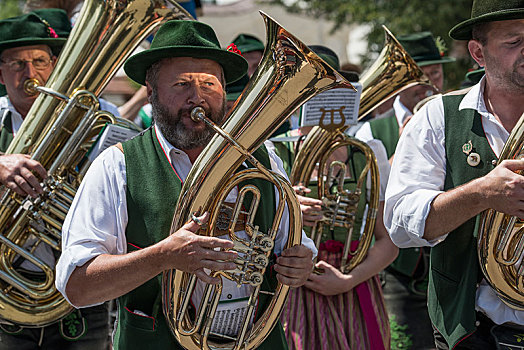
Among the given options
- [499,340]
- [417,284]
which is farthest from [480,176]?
[417,284]

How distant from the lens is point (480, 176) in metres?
3.00

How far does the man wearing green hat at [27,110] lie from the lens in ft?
12.5

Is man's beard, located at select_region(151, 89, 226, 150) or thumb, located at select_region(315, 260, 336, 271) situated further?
thumb, located at select_region(315, 260, 336, 271)

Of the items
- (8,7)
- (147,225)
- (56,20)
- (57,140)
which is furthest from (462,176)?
(8,7)

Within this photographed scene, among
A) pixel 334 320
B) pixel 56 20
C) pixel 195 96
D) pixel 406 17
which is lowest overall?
pixel 334 320

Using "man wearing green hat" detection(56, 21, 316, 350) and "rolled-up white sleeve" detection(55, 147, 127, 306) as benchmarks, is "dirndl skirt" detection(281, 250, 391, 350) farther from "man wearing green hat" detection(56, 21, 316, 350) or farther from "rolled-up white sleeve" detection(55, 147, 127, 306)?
"rolled-up white sleeve" detection(55, 147, 127, 306)

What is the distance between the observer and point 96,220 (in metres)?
2.72

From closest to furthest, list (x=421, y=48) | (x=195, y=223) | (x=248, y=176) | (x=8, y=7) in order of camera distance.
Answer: (x=195, y=223) < (x=248, y=176) < (x=421, y=48) < (x=8, y=7)

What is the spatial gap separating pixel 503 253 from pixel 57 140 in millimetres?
2149

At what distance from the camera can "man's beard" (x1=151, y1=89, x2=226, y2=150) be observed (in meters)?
2.93

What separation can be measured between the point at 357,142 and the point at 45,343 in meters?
1.96

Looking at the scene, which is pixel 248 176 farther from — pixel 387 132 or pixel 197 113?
pixel 387 132

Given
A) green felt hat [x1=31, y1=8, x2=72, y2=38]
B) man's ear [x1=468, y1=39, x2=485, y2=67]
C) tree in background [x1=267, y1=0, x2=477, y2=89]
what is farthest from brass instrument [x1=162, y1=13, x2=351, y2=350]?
tree in background [x1=267, y1=0, x2=477, y2=89]

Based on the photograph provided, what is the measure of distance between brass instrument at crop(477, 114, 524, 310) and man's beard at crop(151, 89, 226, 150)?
44.8 inches
